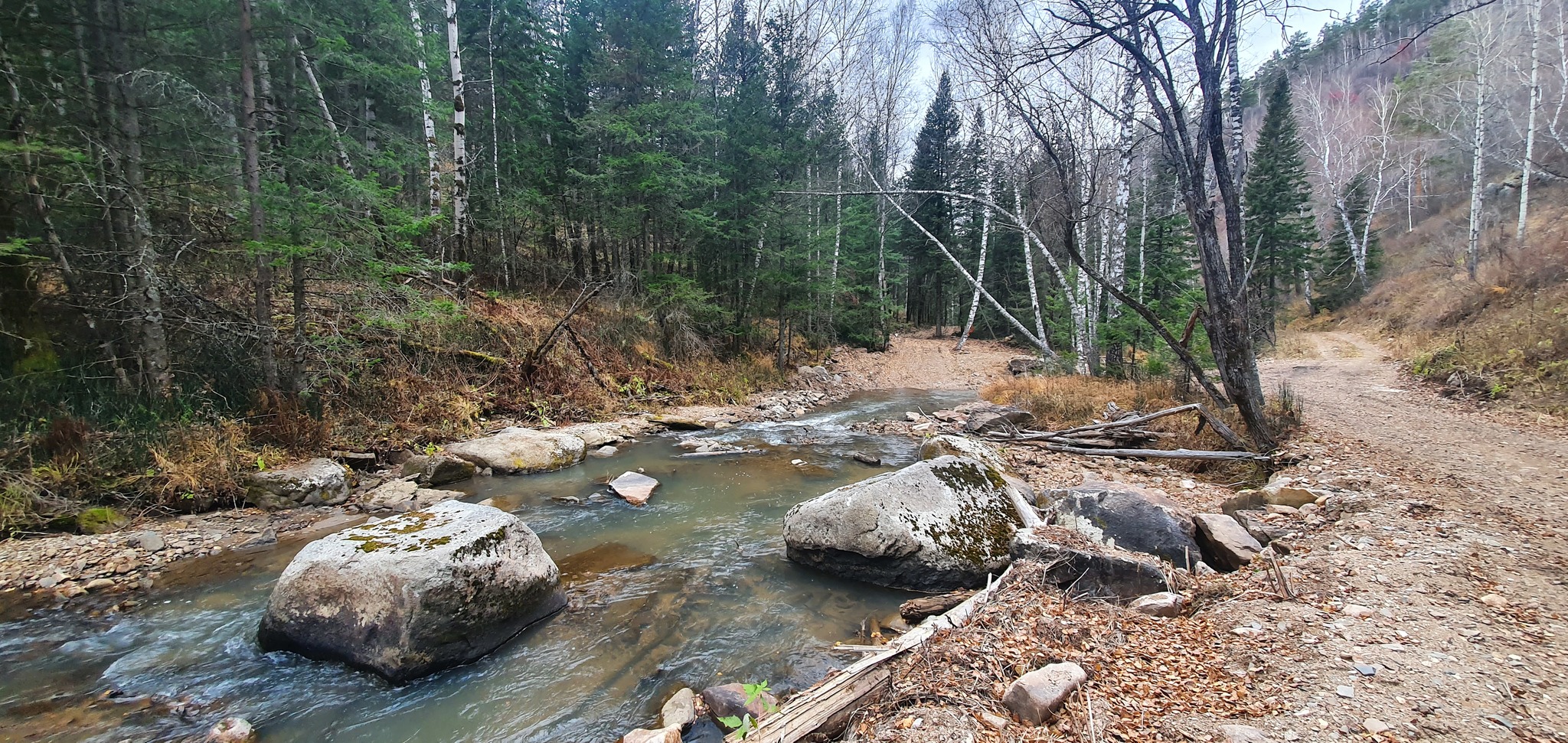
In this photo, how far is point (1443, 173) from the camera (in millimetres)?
32500

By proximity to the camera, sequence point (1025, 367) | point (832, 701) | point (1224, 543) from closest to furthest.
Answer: point (832, 701) < point (1224, 543) < point (1025, 367)

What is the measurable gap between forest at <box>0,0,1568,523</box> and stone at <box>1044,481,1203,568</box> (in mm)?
3411

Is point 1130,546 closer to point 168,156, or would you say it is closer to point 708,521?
point 708,521

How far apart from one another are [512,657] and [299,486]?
492cm

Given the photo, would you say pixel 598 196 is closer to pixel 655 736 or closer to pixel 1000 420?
pixel 1000 420

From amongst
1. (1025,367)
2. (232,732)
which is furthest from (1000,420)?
(232,732)

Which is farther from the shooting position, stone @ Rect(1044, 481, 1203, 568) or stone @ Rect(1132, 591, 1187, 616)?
stone @ Rect(1044, 481, 1203, 568)

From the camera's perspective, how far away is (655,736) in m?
3.33

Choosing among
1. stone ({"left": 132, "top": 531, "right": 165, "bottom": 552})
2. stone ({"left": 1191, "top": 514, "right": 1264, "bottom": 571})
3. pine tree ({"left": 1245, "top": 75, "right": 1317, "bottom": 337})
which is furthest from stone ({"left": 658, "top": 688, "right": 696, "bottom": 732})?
pine tree ({"left": 1245, "top": 75, "right": 1317, "bottom": 337})

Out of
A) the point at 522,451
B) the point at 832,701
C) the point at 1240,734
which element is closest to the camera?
the point at 1240,734

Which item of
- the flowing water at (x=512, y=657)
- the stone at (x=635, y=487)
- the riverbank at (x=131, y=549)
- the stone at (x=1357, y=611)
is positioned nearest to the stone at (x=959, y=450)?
the flowing water at (x=512, y=657)

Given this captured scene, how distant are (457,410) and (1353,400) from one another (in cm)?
1623

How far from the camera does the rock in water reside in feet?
13.0

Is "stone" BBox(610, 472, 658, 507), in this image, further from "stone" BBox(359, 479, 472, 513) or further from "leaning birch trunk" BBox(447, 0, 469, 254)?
"leaning birch trunk" BBox(447, 0, 469, 254)
